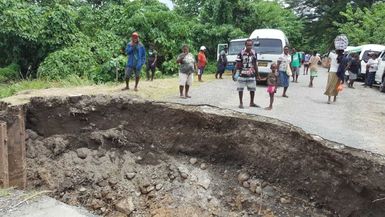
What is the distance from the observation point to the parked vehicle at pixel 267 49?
1402cm

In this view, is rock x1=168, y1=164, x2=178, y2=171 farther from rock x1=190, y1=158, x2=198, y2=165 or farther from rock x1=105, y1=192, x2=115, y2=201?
rock x1=105, y1=192, x2=115, y2=201

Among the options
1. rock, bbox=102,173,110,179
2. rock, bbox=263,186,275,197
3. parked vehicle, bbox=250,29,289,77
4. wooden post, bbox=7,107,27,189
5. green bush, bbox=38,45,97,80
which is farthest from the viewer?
parked vehicle, bbox=250,29,289,77

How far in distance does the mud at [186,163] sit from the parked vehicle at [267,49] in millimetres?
6356

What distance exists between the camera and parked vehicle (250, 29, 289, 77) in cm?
1402

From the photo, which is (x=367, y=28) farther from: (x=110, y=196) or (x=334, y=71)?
(x=110, y=196)

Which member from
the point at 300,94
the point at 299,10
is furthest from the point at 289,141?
the point at 299,10

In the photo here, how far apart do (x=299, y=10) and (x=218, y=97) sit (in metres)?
32.3

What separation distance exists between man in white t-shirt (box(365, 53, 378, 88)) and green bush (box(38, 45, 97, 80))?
10659 mm

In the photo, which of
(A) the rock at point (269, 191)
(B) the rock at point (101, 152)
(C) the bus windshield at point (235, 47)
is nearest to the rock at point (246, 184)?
(A) the rock at point (269, 191)

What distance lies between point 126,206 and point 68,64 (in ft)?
27.7

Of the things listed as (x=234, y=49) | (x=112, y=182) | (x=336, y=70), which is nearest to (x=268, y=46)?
(x=234, y=49)

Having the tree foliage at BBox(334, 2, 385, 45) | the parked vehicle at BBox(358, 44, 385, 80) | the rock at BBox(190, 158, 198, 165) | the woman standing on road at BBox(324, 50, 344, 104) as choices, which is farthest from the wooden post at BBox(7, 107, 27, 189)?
the tree foliage at BBox(334, 2, 385, 45)

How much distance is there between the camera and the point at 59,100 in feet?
28.3

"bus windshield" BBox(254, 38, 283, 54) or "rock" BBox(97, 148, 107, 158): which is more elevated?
"bus windshield" BBox(254, 38, 283, 54)
